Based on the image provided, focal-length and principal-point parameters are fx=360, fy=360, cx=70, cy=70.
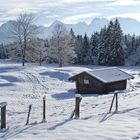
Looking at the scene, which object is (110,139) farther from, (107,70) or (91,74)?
(107,70)

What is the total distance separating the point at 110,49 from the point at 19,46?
1178 inches

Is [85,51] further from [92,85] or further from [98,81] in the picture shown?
[98,81]

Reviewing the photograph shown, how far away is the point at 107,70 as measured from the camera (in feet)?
152

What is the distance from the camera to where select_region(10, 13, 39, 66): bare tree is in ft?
229

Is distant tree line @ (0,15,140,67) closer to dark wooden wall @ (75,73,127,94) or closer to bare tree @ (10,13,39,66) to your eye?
bare tree @ (10,13,39,66)

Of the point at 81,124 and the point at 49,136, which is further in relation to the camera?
the point at 81,124

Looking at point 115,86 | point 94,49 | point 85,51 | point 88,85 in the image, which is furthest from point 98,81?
point 85,51

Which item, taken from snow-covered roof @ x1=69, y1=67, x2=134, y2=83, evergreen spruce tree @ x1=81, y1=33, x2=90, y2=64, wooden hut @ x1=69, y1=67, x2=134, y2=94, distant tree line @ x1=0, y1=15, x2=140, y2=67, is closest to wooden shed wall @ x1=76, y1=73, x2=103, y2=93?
wooden hut @ x1=69, y1=67, x2=134, y2=94

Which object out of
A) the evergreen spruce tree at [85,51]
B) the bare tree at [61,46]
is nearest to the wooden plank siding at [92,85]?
the bare tree at [61,46]

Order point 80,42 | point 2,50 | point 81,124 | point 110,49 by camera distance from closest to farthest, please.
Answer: point 81,124, point 110,49, point 80,42, point 2,50

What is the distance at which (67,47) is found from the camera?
279ft

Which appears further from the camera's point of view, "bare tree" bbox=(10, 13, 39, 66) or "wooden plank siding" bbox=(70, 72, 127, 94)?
"bare tree" bbox=(10, 13, 39, 66)

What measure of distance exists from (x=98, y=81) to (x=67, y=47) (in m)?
42.7

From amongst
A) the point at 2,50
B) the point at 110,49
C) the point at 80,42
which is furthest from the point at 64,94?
the point at 2,50
